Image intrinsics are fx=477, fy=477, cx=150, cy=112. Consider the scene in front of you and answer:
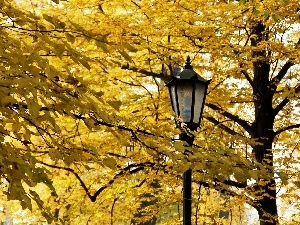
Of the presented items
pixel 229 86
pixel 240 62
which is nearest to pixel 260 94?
pixel 229 86

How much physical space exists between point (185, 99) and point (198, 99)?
13 cm

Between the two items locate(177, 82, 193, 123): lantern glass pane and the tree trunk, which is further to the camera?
the tree trunk

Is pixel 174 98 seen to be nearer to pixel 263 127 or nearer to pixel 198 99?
pixel 198 99

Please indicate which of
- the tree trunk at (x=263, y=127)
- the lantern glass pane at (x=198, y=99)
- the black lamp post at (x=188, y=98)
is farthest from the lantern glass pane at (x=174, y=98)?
the tree trunk at (x=263, y=127)

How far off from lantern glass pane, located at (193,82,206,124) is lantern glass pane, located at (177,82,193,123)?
60 mm

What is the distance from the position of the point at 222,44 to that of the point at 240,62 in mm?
631

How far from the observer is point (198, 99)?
4.79 metres

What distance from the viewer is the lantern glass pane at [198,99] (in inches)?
186

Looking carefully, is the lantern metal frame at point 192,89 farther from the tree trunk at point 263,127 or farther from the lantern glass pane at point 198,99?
the tree trunk at point 263,127

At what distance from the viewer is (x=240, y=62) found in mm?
7559

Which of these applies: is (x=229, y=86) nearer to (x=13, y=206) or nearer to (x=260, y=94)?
(x=260, y=94)

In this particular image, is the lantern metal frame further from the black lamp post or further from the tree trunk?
the tree trunk

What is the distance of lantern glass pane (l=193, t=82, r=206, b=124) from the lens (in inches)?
186

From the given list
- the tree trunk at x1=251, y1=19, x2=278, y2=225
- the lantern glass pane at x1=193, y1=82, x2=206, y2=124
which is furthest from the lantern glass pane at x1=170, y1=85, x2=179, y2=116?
the tree trunk at x1=251, y1=19, x2=278, y2=225
